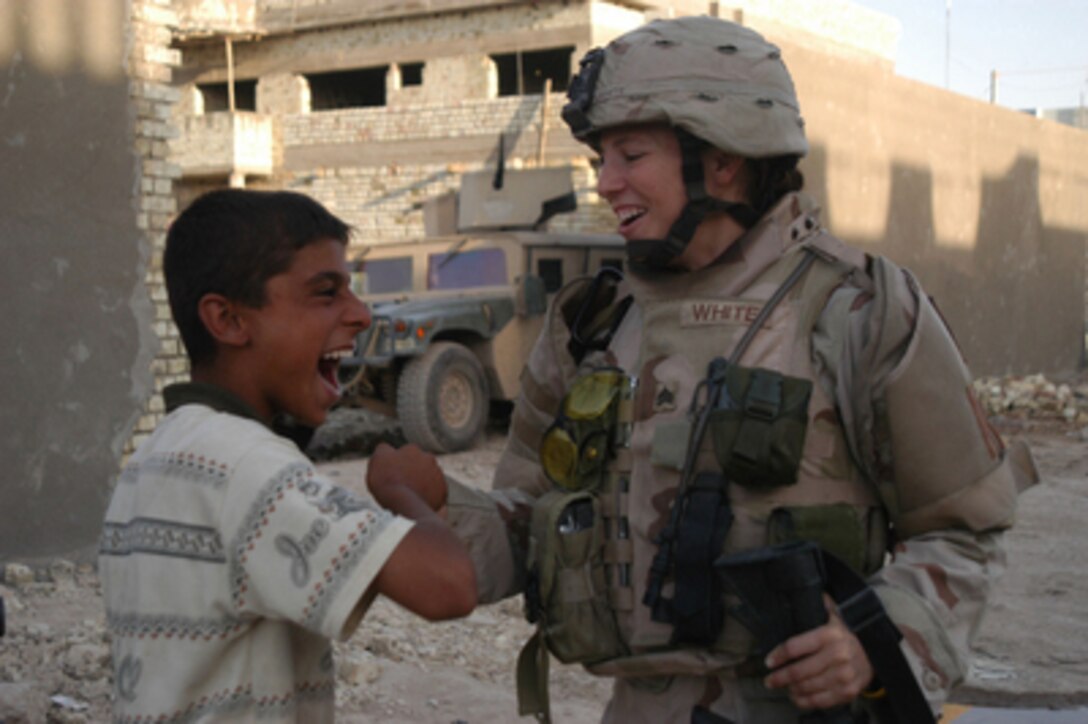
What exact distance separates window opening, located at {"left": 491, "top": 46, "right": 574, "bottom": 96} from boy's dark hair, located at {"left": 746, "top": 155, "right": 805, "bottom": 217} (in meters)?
17.5

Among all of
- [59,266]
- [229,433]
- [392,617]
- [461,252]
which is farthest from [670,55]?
[461,252]

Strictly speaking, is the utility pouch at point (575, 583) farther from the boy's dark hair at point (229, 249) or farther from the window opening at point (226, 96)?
the window opening at point (226, 96)

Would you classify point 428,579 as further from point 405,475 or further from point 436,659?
point 436,659

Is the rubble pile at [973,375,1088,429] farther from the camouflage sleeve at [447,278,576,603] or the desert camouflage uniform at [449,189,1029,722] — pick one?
the desert camouflage uniform at [449,189,1029,722]

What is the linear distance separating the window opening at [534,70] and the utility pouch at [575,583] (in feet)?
58.3

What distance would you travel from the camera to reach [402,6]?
1902cm

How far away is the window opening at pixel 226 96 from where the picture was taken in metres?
22.0

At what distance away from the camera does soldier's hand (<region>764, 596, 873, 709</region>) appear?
143 cm

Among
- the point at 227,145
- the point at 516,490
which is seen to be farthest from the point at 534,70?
the point at 516,490

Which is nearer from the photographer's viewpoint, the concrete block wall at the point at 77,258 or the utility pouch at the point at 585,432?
the utility pouch at the point at 585,432

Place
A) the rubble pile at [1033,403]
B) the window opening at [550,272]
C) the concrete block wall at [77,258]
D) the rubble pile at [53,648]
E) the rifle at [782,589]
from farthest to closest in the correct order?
1. the rubble pile at [1033,403]
2. the window opening at [550,272]
3. the concrete block wall at [77,258]
4. the rubble pile at [53,648]
5. the rifle at [782,589]

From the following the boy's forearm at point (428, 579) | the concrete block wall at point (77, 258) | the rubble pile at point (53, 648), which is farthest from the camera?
the concrete block wall at point (77, 258)

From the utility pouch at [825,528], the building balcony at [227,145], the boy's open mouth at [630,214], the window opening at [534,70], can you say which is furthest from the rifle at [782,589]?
the building balcony at [227,145]

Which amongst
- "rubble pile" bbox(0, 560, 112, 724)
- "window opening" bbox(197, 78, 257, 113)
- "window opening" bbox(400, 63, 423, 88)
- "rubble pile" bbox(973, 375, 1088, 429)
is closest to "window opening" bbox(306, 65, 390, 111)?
"window opening" bbox(197, 78, 257, 113)
